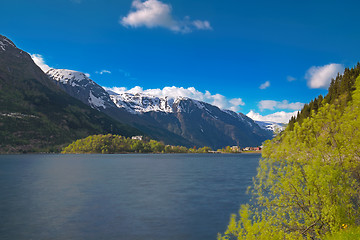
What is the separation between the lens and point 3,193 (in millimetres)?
73250

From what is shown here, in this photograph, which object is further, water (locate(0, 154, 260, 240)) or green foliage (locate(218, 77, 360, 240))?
water (locate(0, 154, 260, 240))

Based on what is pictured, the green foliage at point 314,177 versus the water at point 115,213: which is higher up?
the green foliage at point 314,177

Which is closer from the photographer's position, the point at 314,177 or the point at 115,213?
the point at 314,177

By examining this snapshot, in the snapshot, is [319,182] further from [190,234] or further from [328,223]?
[190,234]

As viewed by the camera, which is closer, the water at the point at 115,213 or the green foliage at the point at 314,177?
the green foliage at the point at 314,177

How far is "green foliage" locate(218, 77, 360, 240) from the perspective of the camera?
22391mm

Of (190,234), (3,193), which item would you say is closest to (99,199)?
(3,193)

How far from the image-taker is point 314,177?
22500 millimetres

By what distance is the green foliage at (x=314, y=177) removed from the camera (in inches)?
882

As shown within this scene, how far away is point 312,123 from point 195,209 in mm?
36084

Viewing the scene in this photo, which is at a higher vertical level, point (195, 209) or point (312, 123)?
point (312, 123)

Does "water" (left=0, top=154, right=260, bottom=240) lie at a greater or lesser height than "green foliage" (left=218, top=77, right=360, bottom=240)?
lesser

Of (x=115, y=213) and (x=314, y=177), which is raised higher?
(x=314, y=177)

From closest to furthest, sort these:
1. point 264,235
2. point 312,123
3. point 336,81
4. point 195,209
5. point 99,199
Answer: point 264,235
point 312,123
point 195,209
point 99,199
point 336,81
